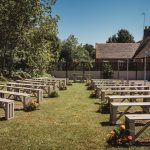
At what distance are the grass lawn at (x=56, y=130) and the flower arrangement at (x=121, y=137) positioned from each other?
0.29 meters

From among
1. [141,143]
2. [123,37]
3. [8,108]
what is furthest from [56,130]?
[123,37]

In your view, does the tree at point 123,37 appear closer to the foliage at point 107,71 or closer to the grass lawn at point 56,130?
the foliage at point 107,71

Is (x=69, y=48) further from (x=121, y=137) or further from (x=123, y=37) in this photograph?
(x=121, y=137)

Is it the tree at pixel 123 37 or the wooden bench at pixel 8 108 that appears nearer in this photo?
the wooden bench at pixel 8 108

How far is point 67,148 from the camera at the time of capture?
799 centimetres

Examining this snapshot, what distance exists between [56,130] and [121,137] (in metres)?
2.42

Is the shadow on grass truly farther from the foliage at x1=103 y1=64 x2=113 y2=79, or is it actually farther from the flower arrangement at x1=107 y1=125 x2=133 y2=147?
the foliage at x1=103 y1=64 x2=113 y2=79

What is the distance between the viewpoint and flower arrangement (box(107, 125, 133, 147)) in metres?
8.16

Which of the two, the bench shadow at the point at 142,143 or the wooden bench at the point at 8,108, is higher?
the wooden bench at the point at 8,108

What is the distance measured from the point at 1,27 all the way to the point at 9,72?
4949 mm

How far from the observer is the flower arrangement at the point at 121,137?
8164mm

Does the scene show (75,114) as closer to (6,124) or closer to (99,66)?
(6,124)

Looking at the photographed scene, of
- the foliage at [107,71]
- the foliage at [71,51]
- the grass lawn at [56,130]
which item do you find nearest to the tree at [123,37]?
the foliage at [71,51]

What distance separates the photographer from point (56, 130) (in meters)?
9.79
